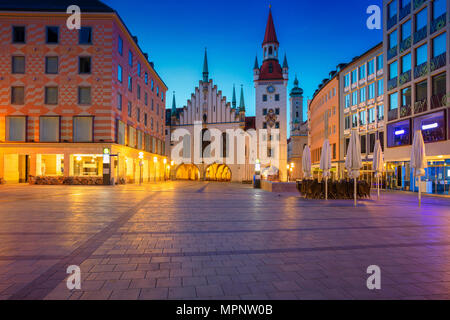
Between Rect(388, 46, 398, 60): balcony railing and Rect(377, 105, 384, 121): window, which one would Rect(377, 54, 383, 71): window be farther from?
Rect(377, 105, 384, 121): window

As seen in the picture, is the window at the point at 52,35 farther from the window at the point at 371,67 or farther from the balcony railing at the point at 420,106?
the balcony railing at the point at 420,106

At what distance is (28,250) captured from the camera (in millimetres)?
5730

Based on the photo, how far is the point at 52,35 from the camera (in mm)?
30625

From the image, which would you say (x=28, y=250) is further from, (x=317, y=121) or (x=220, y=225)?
(x=317, y=121)

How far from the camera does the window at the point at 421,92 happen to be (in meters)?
24.5

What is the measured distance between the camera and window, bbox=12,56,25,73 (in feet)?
100

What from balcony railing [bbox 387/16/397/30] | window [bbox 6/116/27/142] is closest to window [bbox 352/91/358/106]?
balcony railing [bbox 387/16/397/30]

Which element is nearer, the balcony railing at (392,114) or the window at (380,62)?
the balcony railing at (392,114)

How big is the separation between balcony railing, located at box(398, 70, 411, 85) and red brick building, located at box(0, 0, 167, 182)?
28.4m

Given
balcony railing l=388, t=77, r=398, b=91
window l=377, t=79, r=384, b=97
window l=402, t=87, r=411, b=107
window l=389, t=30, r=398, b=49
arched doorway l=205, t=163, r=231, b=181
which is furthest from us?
arched doorway l=205, t=163, r=231, b=181

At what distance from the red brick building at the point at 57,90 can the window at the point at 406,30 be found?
28.3 meters

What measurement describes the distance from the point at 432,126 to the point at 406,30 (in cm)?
1001

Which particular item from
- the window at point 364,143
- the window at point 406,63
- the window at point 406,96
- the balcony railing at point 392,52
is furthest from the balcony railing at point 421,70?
the window at point 364,143

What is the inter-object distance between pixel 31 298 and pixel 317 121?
54.4 meters
